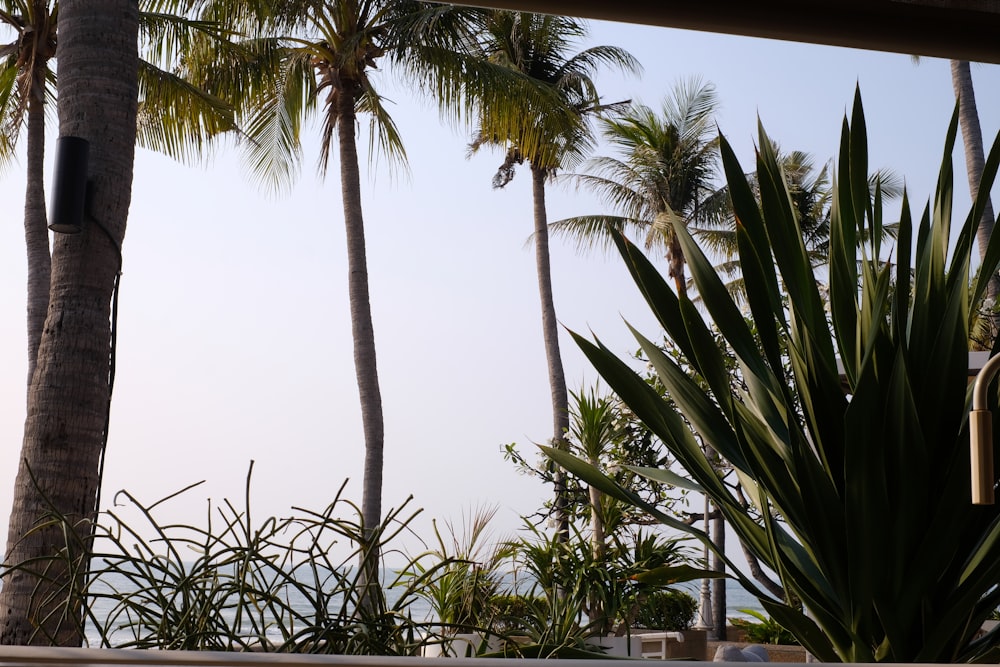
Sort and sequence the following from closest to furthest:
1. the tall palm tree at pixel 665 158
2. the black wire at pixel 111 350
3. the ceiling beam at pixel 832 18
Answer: the ceiling beam at pixel 832 18 → the black wire at pixel 111 350 → the tall palm tree at pixel 665 158

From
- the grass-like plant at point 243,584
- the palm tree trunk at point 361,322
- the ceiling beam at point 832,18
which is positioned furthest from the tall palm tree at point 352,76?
the ceiling beam at point 832,18

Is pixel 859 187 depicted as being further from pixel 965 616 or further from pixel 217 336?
pixel 217 336

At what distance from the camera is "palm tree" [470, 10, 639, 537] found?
888 cm

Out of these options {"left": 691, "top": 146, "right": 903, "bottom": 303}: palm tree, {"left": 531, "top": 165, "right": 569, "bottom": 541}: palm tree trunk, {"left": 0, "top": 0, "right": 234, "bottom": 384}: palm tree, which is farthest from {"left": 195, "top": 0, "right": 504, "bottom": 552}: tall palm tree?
{"left": 691, "top": 146, "right": 903, "bottom": 303}: palm tree

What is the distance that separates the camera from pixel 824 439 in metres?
2.18

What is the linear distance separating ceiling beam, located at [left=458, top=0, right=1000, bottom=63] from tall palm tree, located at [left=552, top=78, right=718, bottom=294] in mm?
13991

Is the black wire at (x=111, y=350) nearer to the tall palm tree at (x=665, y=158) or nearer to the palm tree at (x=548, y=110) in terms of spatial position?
the palm tree at (x=548, y=110)

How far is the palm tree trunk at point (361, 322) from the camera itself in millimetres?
8055

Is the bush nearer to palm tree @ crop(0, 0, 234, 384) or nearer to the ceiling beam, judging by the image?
palm tree @ crop(0, 0, 234, 384)

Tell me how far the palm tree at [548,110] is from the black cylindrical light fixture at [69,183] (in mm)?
6100

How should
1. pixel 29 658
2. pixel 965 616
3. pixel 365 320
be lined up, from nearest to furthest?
1. pixel 29 658
2. pixel 965 616
3. pixel 365 320

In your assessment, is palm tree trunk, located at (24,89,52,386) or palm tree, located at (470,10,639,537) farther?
palm tree, located at (470,10,639,537)

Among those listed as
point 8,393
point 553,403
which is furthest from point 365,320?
point 8,393

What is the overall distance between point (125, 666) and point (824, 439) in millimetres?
1751
